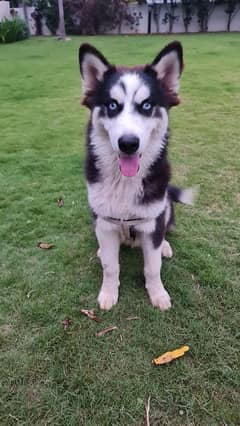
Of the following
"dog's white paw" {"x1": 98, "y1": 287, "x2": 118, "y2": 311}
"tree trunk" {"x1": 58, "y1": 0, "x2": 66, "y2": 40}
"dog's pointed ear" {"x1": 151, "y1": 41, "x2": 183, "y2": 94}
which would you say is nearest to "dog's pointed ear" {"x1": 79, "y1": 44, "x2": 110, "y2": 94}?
"dog's pointed ear" {"x1": 151, "y1": 41, "x2": 183, "y2": 94}

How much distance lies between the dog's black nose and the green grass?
0.94 meters

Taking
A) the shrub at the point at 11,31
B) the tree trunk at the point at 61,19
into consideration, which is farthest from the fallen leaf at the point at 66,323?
the shrub at the point at 11,31

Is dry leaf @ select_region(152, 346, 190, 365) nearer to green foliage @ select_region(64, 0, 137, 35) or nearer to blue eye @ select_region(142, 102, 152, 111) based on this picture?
blue eye @ select_region(142, 102, 152, 111)

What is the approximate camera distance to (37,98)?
20.6 feet

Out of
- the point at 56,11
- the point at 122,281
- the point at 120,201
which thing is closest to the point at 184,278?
the point at 122,281

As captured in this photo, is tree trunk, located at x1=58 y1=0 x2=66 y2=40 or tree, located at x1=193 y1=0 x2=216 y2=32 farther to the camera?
tree, located at x1=193 y1=0 x2=216 y2=32

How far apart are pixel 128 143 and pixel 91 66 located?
53 cm

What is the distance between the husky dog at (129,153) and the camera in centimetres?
167

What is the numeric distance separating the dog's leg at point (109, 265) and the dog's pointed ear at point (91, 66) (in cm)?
77

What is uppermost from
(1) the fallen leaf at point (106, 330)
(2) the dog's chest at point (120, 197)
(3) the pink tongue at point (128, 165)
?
(3) the pink tongue at point (128, 165)

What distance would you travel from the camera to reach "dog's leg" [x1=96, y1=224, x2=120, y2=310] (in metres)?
2.02

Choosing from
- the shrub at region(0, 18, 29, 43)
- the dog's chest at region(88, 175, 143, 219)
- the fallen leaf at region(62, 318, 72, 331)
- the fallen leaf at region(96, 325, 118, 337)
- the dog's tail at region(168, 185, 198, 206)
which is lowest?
the fallen leaf at region(96, 325, 118, 337)

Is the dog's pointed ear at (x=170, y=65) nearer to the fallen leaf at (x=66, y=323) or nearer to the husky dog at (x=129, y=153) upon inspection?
the husky dog at (x=129, y=153)

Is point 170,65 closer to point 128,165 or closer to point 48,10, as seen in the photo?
point 128,165
